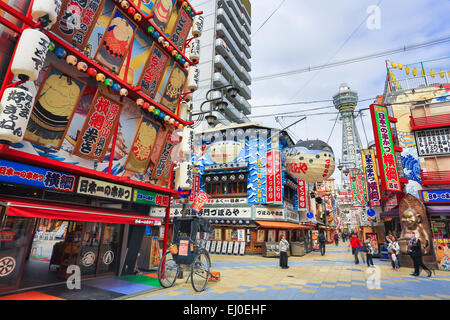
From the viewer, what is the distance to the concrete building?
147ft

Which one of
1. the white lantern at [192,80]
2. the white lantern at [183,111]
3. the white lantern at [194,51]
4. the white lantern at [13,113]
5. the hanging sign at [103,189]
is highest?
the white lantern at [194,51]

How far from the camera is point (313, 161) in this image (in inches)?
618

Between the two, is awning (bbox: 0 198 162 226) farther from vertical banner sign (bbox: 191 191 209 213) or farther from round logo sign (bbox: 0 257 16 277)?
Result: vertical banner sign (bbox: 191 191 209 213)

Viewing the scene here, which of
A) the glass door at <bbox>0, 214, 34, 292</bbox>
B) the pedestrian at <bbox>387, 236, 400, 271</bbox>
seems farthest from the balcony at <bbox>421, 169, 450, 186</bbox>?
the glass door at <bbox>0, 214, 34, 292</bbox>

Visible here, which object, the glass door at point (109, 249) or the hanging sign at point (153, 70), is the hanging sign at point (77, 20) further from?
the glass door at point (109, 249)

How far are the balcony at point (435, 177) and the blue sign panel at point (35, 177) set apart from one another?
19.4 m

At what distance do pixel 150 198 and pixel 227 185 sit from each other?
13.7m

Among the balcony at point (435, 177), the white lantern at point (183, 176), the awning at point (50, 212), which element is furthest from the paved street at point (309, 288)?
the balcony at point (435, 177)

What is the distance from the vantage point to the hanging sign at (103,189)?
7.72 meters

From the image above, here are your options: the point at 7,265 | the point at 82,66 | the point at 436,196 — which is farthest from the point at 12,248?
the point at 436,196

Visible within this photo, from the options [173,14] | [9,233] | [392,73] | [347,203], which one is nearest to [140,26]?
[173,14]

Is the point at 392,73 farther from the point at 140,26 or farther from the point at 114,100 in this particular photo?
the point at 114,100

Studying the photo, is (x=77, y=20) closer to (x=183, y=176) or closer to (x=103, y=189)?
(x=103, y=189)
